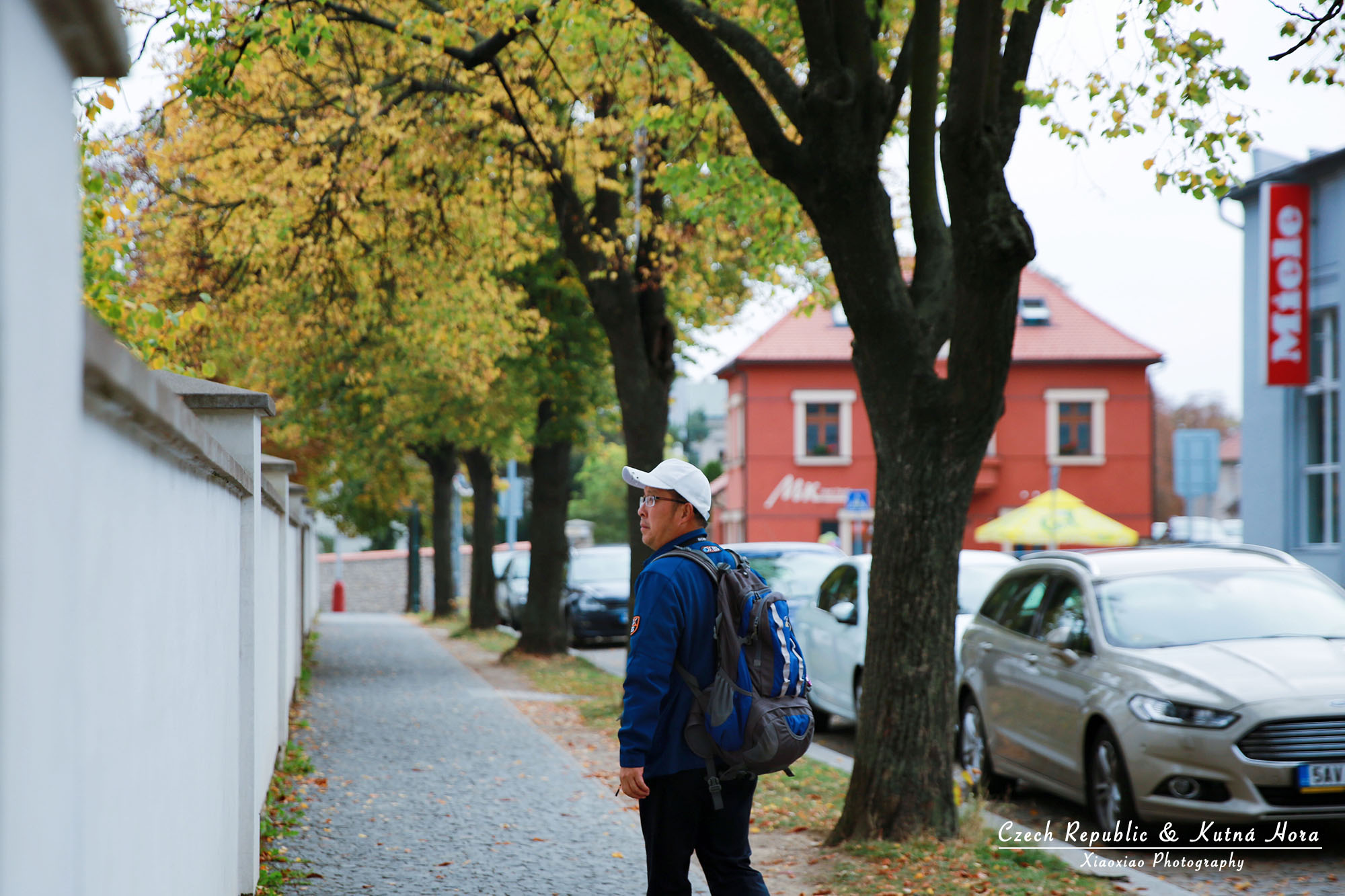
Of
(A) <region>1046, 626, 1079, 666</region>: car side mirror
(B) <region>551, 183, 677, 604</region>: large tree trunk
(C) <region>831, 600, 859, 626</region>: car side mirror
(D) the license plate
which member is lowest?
(D) the license plate

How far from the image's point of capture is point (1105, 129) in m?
A: 8.61

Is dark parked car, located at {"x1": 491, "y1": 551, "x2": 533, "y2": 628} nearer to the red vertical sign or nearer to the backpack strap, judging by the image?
the red vertical sign

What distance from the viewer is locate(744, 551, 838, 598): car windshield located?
622 inches

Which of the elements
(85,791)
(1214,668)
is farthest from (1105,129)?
(85,791)

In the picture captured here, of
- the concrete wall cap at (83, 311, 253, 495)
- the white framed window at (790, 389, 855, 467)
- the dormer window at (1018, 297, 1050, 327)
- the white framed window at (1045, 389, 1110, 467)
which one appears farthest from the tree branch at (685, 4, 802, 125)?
the dormer window at (1018, 297, 1050, 327)

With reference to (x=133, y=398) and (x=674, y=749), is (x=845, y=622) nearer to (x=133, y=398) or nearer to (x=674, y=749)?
(x=674, y=749)

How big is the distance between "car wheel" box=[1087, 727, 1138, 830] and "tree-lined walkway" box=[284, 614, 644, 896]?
8.89ft

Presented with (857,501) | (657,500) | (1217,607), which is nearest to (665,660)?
(657,500)

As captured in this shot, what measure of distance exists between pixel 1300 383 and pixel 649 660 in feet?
51.0

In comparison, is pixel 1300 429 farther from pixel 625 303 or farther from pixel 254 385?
pixel 254 385

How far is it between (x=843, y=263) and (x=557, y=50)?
6.73 m

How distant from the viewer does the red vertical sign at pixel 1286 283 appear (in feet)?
57.9

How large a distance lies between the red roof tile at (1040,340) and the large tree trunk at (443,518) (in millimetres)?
15485

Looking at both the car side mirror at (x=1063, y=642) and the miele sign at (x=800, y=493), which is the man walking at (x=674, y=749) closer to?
the car side mirror at (x=1063, y=642)
